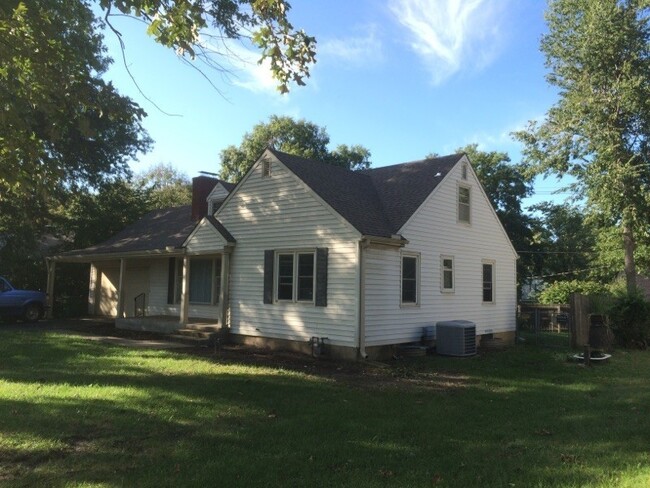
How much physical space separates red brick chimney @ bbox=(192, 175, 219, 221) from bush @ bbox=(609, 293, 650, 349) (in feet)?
50.1

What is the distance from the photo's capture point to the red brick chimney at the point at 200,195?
66.8 ft

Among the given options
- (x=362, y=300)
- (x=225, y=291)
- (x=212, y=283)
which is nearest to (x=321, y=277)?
(x=362, y=300)

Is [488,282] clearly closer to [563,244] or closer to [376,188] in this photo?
[376,188]

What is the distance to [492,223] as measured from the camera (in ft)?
59.2

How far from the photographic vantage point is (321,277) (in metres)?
13.0

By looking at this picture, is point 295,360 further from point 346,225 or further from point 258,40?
point 258,40

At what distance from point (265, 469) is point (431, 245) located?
10809 mm

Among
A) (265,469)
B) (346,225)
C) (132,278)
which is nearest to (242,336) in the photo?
(346,225)

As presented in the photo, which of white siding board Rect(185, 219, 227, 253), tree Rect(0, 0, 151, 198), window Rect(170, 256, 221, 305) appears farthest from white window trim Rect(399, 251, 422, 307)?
tree Rect(0, 0, 151, 198)

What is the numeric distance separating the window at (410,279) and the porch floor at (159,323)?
5871 mm

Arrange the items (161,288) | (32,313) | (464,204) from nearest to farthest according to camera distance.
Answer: (464,204) → (161,288) → (32,313)

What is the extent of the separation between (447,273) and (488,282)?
9.22 ft

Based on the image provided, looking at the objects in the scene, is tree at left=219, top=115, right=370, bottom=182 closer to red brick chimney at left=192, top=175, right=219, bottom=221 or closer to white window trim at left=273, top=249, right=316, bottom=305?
red brick chimney at left=192, top=175, right=219, bottom=221

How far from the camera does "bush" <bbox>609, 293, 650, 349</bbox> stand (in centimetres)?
1714
